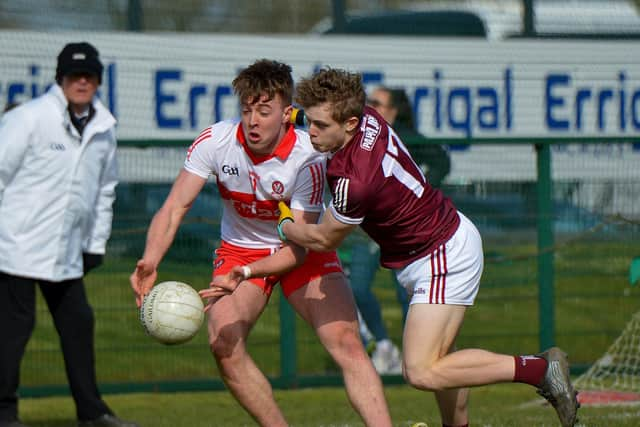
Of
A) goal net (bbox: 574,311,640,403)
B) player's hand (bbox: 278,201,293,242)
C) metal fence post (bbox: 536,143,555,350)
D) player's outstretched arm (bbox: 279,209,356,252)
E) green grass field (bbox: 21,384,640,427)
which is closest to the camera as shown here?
player's outstretched arm (bbox: 279,209,356,252)

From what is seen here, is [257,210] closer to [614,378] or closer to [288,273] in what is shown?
[288,273]

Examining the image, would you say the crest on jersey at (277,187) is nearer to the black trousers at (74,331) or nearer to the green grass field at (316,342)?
the black trousers at (74,331)

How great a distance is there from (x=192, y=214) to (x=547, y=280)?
3204mm

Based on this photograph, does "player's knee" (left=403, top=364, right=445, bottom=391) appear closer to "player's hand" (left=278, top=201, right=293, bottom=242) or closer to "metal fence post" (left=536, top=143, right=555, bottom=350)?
"player's hand" (left=278, top=201, right=293, bottom=242)

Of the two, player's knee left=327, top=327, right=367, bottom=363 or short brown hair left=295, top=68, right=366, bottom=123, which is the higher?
short brown hair left=295, top=68, right=366, bottom=123

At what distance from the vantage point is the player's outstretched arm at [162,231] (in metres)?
6.14

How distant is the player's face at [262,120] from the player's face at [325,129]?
36 centimetres

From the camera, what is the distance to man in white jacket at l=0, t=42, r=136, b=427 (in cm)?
726

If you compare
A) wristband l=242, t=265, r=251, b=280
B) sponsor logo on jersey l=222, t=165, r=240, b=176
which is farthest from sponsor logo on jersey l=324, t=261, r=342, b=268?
sponsor logo on jersey l=222, t=165, r=240, b=176

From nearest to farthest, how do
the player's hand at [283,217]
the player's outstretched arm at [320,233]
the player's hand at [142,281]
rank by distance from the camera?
1. the player's outstretched arm at [320,233]
2. the player's hand at [283,217]
3. the player's hand at [142,281]

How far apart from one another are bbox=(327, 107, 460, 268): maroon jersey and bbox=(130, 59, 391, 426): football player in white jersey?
40 cm

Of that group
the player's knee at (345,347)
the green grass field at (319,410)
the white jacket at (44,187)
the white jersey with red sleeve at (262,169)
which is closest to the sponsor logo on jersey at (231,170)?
the white jersey with red sleeve at (262,169)

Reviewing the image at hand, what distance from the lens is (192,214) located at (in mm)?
9734

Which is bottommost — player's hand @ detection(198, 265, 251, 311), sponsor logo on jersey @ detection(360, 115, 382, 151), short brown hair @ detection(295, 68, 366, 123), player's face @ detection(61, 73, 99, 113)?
player's hand @ detection(198, 265, 251, 311)
